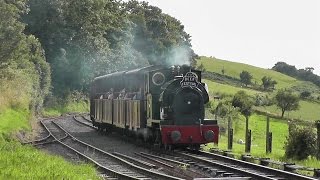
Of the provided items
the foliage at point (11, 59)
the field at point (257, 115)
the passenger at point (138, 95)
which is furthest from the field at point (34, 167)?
the foliage at point (11, 59)

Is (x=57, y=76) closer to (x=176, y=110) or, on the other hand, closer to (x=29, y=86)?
(x=29, y=86)

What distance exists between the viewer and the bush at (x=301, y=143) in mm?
19609

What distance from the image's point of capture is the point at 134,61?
3088 inches

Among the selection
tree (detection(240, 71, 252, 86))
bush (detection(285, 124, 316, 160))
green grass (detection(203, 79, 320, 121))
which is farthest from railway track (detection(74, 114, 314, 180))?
tree (detection(240, 71, 252, 86))

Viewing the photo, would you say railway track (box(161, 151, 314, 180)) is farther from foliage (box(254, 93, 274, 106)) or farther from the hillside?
the hillside

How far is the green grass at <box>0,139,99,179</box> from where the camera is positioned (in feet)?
39.8

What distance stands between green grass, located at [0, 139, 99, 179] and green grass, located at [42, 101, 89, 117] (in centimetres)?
3766

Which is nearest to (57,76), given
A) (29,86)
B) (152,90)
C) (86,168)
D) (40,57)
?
(40,57)

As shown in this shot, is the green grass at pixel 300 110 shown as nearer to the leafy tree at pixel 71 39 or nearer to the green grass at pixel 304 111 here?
the green grass at pixel 304 111

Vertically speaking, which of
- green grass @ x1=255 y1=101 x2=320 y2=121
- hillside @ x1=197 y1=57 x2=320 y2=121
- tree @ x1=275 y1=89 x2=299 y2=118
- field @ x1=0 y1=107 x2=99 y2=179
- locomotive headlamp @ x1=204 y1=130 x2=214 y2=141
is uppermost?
hillside @ x1=197 y1=57 x2=320 y2=121

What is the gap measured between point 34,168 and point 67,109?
4863cm

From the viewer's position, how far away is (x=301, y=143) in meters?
19.8

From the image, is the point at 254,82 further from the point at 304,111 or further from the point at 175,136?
the point at 175,136

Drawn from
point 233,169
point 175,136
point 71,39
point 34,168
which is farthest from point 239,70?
point 34,168
